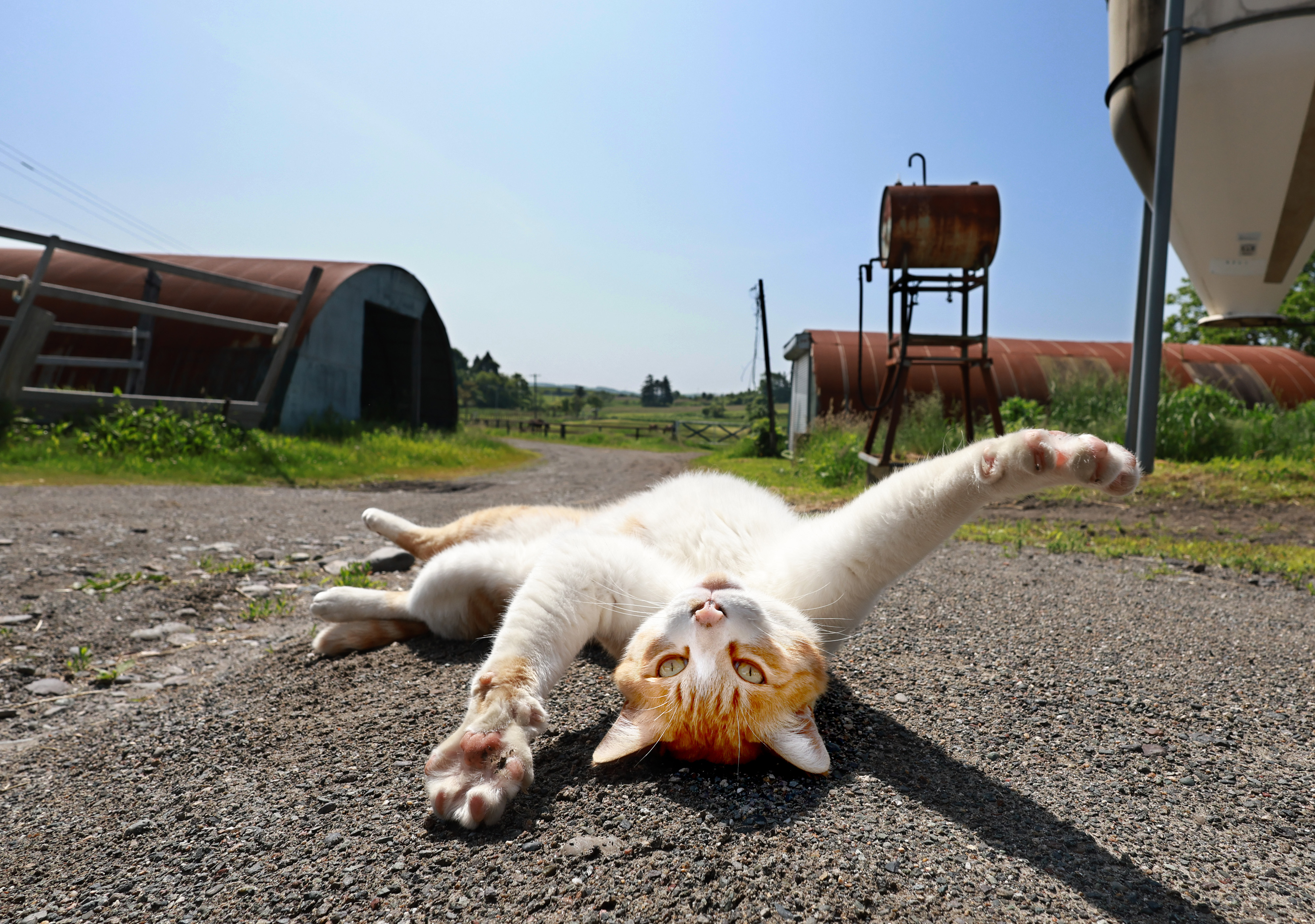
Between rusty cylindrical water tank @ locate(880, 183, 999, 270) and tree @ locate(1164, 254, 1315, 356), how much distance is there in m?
18.2

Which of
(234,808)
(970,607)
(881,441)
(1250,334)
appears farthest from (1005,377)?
(1250,334)

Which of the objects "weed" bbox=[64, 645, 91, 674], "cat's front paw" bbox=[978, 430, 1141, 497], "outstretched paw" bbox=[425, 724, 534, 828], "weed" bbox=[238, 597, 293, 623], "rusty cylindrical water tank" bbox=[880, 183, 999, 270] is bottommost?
"weed" bbox=[238, 597, 293, 623]

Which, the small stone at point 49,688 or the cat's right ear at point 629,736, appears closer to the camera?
the cat's right ear at point 629,736

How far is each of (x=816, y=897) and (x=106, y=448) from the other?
10312 millimetres

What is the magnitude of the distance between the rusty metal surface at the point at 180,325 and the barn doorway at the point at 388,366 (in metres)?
3.44

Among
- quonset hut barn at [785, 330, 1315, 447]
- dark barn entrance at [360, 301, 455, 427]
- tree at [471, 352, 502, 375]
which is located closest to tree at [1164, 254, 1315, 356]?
quonset hut barn at [785, 330, 1315, 447]

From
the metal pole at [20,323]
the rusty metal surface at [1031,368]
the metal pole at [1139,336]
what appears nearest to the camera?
the metal pole at [1139,336]

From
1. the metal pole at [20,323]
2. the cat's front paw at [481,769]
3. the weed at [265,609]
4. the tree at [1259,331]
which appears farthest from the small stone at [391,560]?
the tree at [1259,331]

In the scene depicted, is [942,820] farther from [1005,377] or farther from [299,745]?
[1005,377]

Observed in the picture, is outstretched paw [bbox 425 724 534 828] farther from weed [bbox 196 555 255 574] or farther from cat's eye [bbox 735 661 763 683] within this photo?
weed [bbox 196 555 255 574]

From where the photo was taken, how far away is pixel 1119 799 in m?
1.53

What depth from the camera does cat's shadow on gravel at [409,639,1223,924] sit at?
1.24 meters

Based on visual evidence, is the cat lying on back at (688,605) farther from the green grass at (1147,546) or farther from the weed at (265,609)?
the green grass at (1147,546)

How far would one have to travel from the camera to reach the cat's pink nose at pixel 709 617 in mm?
1620
